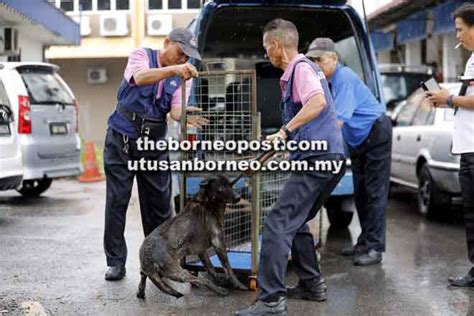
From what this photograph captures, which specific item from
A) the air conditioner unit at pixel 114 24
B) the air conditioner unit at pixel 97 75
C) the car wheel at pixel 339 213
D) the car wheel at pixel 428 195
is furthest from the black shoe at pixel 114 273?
the air conditioner unit at pixel 97 75

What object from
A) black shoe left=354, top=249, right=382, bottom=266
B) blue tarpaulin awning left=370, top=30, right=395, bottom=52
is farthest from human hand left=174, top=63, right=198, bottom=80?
blue tarpaulin awning left=370, top=30, right=395, bottom=52

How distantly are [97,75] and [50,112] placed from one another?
1399 cm

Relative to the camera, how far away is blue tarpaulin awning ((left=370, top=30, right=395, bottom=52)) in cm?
1762

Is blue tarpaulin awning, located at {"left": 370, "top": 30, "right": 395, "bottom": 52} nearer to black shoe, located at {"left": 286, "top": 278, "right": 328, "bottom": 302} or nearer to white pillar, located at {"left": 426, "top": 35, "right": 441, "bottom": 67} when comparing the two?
Answer: white pillar, located at {"left": 426, "top": 35, "right": 441, "bottom": 67}

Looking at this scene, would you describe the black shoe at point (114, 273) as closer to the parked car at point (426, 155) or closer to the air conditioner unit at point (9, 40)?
the parked car at point (426, 155)

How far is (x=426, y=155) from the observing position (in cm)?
861

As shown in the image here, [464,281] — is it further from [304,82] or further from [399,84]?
[399,84]

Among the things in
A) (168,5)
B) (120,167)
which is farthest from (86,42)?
(120,167)

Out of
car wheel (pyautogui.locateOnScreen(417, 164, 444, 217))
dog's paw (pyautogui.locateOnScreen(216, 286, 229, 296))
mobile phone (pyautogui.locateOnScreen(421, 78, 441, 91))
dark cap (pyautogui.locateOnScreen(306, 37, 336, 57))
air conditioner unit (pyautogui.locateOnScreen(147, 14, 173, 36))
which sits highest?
air conditioner unit (pyautogui.locateOnScreen(147, 14, 173, 36))

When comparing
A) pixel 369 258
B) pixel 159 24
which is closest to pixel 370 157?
pixel 369 258

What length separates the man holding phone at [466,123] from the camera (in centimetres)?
538

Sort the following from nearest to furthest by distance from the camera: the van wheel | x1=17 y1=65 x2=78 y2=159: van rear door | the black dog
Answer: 1. the black dog
2. x1=17 y1=65 x2=78 y2=159: van rear door
3. the van wheel

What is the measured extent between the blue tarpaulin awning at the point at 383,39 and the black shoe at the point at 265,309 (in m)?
13.7

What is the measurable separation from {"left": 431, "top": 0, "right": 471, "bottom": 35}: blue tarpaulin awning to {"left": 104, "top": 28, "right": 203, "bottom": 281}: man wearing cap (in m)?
8.45
